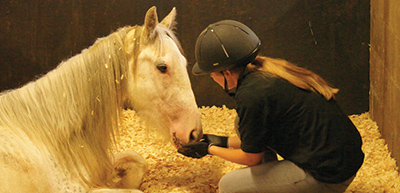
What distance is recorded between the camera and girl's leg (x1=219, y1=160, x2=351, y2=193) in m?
1.82

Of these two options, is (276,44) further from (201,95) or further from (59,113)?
(59,113)

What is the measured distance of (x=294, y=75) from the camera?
1832mm

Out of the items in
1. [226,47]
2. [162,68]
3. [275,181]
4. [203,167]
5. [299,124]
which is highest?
[226,47]

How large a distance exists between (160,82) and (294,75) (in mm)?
649

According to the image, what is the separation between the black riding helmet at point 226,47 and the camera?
1.80 metres

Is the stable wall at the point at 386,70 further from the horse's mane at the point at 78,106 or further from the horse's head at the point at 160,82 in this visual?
the horse's mane at the point at 78,106

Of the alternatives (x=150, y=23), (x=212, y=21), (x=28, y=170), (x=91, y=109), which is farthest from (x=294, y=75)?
(x=212, y=21)

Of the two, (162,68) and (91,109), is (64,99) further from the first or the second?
(162,68)

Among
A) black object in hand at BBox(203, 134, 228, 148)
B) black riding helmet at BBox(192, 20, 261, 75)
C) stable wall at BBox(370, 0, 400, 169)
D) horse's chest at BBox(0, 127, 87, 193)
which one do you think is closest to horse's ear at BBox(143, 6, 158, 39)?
black riding helmet at BBox(192, 20, 261, 75)

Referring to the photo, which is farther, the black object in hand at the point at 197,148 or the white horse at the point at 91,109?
the black object in hand at the point at 197,148

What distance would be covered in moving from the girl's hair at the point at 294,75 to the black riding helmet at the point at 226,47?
0.08 meters

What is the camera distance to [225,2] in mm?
3412

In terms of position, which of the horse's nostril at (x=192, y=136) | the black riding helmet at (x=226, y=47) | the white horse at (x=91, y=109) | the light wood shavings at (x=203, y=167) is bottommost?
the light wood shavings at (x=203, y=167)

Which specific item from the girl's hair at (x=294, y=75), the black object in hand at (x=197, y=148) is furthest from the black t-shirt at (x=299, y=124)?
the black object in hand at (x=197, y=148)
